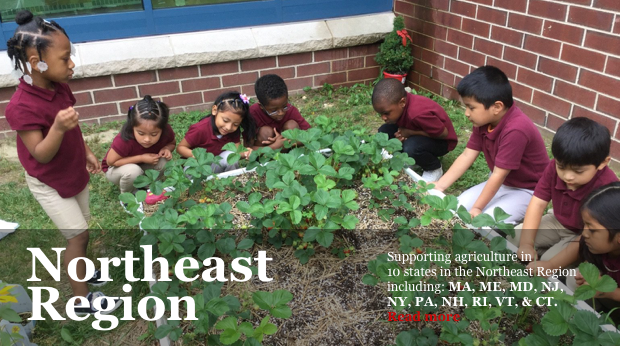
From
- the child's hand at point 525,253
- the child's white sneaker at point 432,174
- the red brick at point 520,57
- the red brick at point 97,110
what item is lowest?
the child's white sneaker at point 432,174

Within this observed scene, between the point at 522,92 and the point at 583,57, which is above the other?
the point at 583,57

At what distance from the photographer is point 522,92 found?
159 inches

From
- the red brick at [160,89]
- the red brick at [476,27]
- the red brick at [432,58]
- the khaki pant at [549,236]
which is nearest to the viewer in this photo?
the khaki pant at [549,236]

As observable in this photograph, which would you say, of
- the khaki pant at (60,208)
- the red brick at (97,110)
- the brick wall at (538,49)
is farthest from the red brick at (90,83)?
the brick wall at (538,49)

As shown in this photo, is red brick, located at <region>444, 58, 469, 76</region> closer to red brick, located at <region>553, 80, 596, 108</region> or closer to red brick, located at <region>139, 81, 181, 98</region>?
red brick, located at <region>553, 80, 596, 108</region>

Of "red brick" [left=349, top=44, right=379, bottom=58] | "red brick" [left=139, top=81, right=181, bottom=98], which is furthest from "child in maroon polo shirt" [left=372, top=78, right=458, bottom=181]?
"red brick" [left=139, top=81, right=181, bottom=98]

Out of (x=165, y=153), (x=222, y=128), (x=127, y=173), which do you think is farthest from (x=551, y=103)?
(x=127, y=173)

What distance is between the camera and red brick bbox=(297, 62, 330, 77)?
16.6ft

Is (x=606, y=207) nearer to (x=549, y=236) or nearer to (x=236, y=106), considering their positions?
(x=549, y=236)

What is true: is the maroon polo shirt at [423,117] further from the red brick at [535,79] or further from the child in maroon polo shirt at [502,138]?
the red brick at [535,79]

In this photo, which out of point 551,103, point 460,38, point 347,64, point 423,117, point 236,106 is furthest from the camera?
point 347,64

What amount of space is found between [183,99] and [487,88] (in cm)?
312

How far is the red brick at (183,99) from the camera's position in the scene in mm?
4715

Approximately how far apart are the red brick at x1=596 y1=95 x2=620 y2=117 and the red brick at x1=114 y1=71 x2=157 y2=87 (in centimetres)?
373
